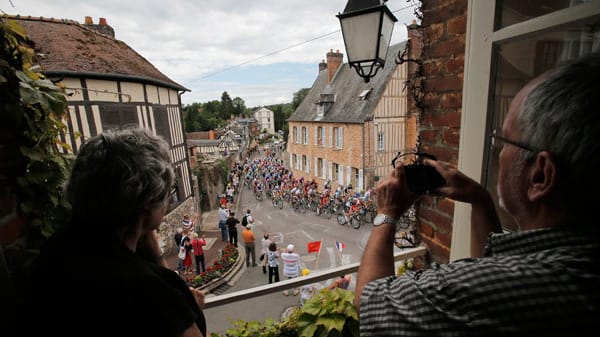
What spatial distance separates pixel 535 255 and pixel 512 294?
0.14 m

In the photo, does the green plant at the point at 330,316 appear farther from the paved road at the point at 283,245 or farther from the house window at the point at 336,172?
the house window at the point at 336,172

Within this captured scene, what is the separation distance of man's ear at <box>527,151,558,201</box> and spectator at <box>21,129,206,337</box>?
1116 mm

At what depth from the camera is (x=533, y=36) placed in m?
1.29

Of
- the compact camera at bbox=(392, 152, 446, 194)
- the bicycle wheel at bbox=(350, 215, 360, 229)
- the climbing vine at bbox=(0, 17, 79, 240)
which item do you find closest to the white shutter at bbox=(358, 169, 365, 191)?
the bicycle wheel at bbox=(350, 215, 360, 229)

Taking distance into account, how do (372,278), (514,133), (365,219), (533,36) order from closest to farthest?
(514,133) → (372,278) → (533,36) → (365,219)

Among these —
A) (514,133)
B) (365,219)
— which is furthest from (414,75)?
(365,219)

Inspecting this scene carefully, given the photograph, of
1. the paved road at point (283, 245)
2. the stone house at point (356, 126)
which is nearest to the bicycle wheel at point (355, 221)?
the paved road at point (283, 245)

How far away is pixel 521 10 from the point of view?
1365 millimetres

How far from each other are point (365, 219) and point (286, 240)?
419 cm

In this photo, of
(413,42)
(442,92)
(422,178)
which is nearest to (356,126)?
(413,42)

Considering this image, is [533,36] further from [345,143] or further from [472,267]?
[345,143]

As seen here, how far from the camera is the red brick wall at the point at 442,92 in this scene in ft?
5.39

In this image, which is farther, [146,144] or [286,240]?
[286,240]

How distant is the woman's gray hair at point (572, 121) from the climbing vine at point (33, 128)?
1762 millimetres
